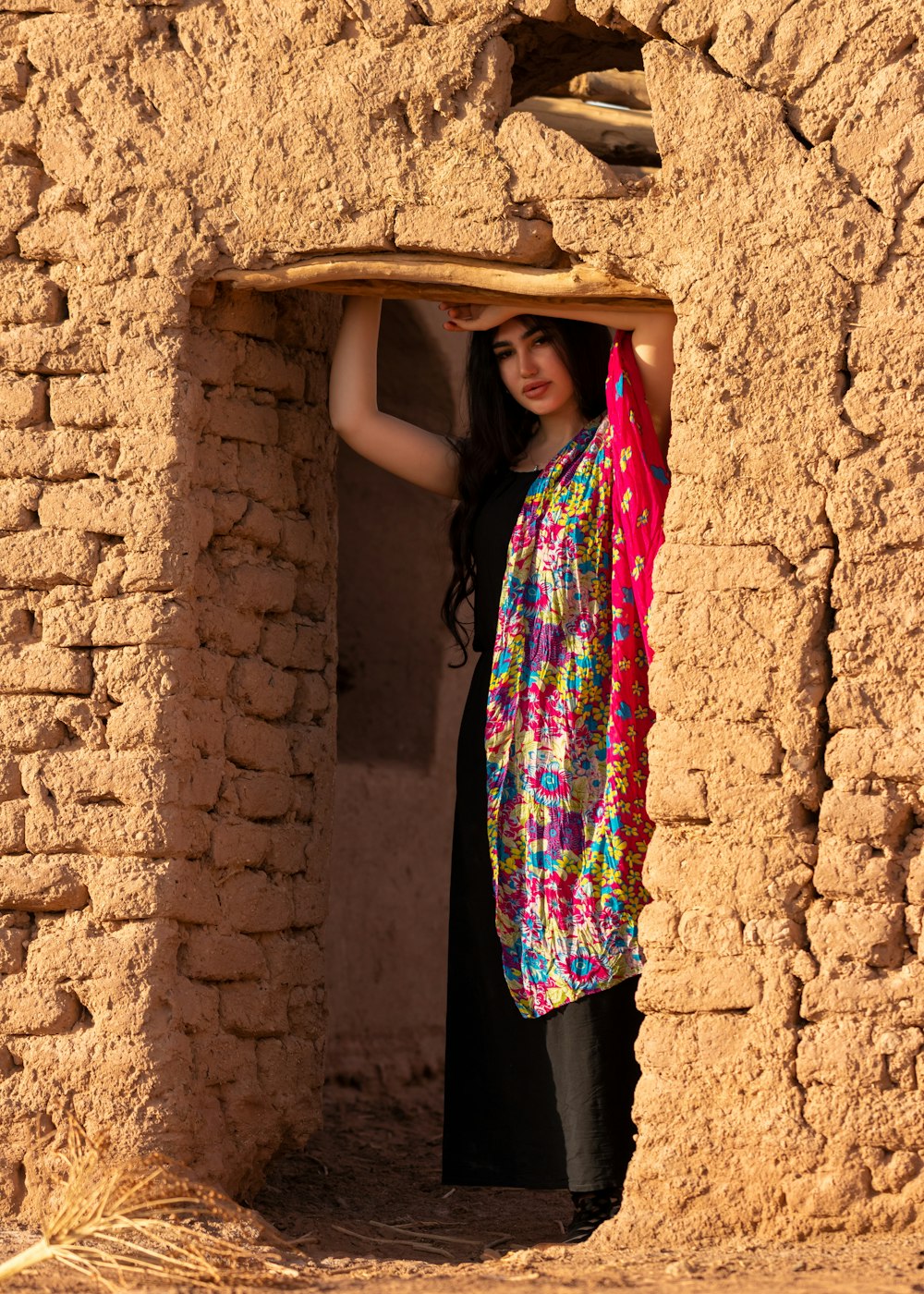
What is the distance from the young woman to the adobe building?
0.66ft

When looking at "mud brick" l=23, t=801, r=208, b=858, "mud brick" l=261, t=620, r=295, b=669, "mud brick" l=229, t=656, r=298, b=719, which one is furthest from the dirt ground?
"mud brick" l=261, t=620, r=295, b=669

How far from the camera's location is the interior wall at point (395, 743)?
6.14m

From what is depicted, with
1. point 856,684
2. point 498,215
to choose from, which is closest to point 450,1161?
point 856,684

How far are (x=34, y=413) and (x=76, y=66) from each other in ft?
2.55

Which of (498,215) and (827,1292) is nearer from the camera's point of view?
(827,1292)

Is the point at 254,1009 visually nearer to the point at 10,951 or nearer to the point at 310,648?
the point at 10,951

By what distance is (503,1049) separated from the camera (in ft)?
12.9

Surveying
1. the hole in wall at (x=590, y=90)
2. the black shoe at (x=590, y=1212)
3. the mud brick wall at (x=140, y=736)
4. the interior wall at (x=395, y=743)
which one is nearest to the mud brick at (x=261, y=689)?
the mud brick wall at (x=140, y=736)

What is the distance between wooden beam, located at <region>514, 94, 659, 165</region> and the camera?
15.8 ft

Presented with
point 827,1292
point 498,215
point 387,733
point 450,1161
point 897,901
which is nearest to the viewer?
point 827,1292

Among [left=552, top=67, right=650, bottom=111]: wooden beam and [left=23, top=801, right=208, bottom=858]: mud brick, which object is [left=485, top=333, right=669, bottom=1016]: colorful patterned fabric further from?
[left=552, top=67, right=650, bottom=111]: wooden beam

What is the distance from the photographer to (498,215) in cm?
363

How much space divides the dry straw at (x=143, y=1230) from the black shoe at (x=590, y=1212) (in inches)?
25.1

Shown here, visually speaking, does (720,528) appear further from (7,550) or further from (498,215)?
(7,550)
